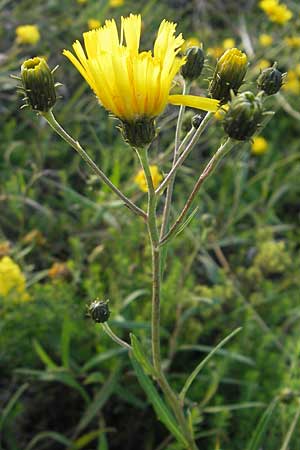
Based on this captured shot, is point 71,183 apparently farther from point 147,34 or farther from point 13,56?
point 147,34

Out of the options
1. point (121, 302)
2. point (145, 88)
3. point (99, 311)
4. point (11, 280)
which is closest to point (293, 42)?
point (121, 302)

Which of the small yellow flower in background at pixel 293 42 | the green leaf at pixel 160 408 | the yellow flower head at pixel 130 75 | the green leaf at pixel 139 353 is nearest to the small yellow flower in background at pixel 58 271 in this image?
the green leaf at pixel 160 408

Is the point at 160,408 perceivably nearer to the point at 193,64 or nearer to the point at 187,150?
the point at 187,150

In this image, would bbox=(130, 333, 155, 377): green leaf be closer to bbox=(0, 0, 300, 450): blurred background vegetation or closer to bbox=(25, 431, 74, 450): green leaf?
bbox=(0, 0, 300, 450): blurred background vegetation

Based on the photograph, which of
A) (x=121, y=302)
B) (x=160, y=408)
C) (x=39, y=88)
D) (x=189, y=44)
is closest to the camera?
(x=39, y=88)

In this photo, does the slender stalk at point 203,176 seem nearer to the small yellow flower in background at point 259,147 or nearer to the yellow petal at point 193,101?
the yellow petal at point 193,101
